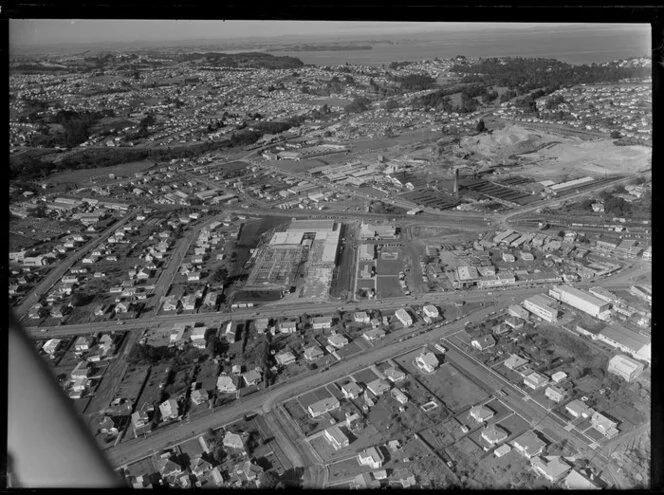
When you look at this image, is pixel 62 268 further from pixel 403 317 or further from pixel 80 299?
pixel 403 317

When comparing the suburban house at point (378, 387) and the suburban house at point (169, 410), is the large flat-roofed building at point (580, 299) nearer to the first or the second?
the suburban house at point (378, 387)

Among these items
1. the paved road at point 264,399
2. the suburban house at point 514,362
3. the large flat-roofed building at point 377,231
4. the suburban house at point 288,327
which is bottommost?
the suburban house at point 514,362

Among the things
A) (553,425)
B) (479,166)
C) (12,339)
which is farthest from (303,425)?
(479,166)

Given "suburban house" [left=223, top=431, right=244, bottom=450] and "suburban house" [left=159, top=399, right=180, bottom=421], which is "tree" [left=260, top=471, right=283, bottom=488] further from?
"suburban house" [left=159, top=399, right=180, bottom=421]

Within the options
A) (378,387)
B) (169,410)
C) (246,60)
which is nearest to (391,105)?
Result: (246,60)

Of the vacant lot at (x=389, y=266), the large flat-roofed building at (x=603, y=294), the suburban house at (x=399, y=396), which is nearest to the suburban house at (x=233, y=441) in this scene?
the suburban house at (x=399, y=396)

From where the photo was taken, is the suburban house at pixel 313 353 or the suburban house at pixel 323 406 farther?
the suburban house at pixel 313 353

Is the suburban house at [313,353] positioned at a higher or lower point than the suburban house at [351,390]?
higher

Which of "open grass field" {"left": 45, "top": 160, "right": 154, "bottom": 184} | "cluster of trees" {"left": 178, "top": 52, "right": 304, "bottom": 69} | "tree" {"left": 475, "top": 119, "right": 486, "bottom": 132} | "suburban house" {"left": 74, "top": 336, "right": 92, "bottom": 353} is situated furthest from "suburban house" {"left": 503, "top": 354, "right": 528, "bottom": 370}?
"open grass field" {"left": 45, "top": 160, "right": 154, "bottom": 184}
